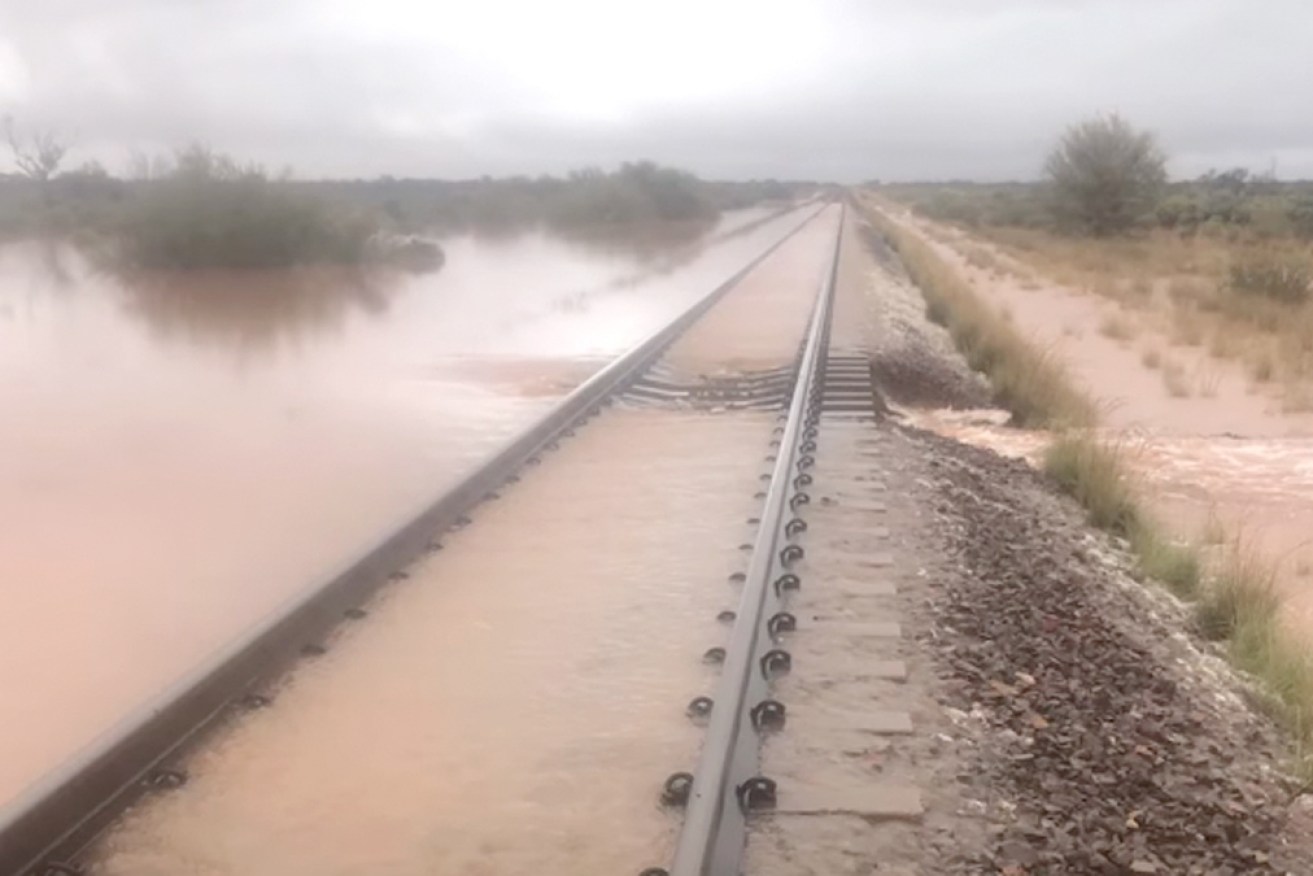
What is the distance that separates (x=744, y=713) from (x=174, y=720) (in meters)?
2.02

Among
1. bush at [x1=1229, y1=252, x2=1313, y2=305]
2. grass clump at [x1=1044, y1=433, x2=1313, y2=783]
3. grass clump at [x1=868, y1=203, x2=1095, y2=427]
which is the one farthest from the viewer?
bush at [x1=1229, y1=252, x2=1313, y2=305]

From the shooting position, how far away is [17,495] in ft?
35.6

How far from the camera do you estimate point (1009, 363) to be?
16594mm

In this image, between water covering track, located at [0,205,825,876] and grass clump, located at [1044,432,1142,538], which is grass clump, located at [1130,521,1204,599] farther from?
water covering track, located at [0,205,825,876]

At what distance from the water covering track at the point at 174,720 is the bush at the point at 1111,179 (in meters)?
59.4

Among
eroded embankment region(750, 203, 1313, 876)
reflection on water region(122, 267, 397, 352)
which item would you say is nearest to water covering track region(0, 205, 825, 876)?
eroded embankment region(750, 203, 1313, 876)

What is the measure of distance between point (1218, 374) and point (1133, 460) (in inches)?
307

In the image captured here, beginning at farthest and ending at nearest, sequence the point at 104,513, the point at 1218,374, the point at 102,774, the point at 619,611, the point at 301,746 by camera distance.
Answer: the point at 1218,374 → the point at 104,513 → the point at 619,611 → the point at 301,746 → the point at 102,774

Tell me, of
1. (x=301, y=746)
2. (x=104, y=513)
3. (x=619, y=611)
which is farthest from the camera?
(x=104, y=513)

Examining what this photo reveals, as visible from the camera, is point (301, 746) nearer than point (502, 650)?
Yes

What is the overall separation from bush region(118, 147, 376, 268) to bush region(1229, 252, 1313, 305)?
72.9 feet

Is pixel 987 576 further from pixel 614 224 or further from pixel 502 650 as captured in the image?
pixel 614 224

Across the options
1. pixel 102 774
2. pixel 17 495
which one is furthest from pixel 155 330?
pixel 102 774

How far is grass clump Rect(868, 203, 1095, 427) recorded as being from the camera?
14086 millimetres
